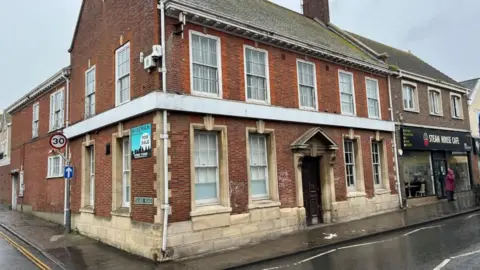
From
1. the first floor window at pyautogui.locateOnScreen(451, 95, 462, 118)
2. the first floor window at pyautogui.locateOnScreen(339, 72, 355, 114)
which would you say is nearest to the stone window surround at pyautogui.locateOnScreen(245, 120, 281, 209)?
the first floor window at pyautogui.locateOnScreen(339, 72, 355, 114)

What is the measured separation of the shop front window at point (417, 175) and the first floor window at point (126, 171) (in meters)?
13.3

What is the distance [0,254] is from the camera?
1023 centimetres

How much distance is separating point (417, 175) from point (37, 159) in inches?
763

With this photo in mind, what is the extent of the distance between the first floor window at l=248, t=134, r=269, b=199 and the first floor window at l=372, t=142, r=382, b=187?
680 cm

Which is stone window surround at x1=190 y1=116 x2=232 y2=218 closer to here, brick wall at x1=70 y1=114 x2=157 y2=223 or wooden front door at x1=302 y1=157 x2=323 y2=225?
brick wall at x1=70 y1=114 x2=157 y2=223

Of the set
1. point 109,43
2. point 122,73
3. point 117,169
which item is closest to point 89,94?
point 109,43

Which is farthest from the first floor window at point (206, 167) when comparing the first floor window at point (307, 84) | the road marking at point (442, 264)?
the road marking at point (442, 264)

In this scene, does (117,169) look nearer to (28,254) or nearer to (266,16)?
(28,254)

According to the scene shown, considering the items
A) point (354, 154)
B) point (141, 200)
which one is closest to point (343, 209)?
point (354, 154)

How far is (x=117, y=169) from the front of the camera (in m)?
11.4

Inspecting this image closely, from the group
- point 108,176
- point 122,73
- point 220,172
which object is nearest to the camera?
point 220,172

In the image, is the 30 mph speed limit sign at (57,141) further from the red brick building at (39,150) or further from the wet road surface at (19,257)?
the wet road surface at (19,257)

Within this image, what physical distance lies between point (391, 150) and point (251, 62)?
912 cm

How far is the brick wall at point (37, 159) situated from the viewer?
16125mm
